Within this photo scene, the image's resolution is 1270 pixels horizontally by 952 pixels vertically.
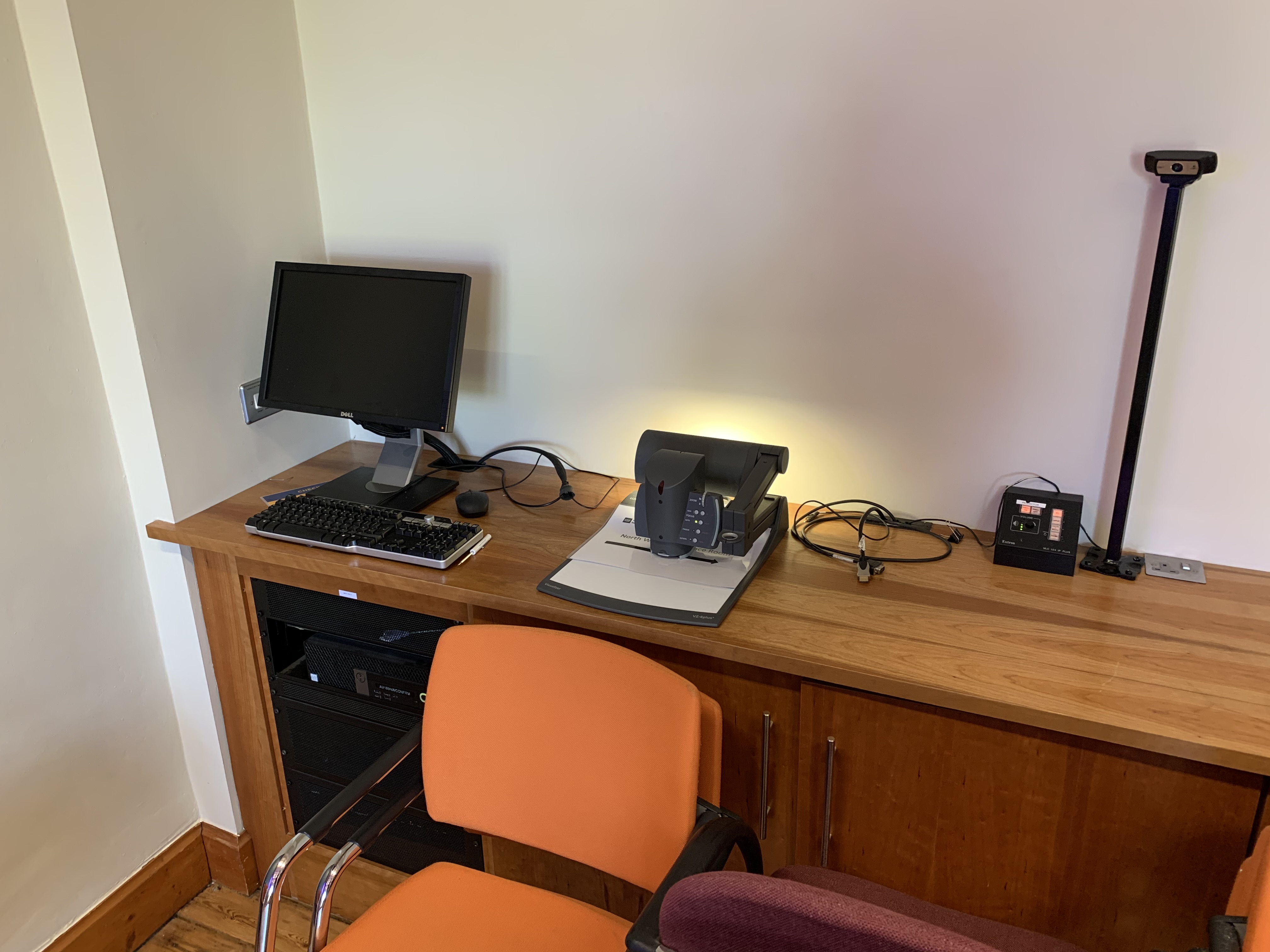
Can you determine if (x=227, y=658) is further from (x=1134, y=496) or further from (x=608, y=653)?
(x=1134, y=496)

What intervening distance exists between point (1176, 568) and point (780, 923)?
3.64 feet

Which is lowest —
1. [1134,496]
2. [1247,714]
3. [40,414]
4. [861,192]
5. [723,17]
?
[1247,714]

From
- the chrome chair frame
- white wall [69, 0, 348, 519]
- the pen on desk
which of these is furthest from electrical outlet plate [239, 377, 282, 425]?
the chrome chair frame

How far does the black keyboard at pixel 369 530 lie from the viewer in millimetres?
1628

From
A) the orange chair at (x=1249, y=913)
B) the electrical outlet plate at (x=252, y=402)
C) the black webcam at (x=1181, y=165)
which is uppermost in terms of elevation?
the black webcam at (x=1181, y=165)

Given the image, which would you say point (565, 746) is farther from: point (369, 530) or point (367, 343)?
point (367, 343)

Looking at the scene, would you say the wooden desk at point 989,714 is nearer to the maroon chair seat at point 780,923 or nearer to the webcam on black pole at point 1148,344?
the webcam on black pole at point 1148,344

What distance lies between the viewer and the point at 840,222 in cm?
168

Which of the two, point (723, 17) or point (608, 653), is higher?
point (723, 17)

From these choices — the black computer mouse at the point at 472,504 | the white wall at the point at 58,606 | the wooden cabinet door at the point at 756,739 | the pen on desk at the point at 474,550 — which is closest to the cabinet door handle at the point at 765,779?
the wooden cabinet door at the point at 756,739

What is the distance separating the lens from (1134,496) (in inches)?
64.2

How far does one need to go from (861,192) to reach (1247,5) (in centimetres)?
61

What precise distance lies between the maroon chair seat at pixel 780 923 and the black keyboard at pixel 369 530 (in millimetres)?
832

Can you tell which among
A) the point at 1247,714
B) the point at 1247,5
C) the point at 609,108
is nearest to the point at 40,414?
the point at 609,108
